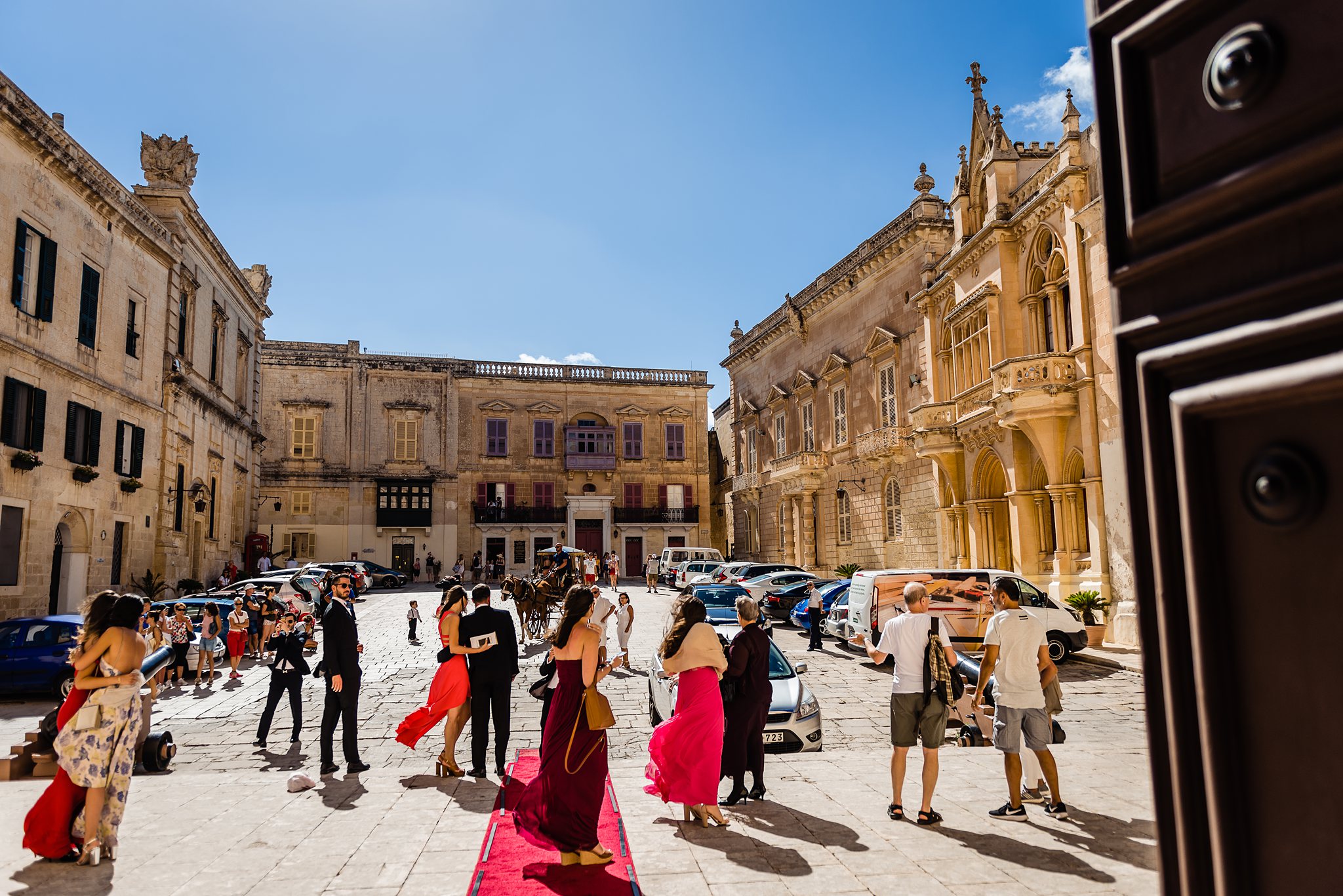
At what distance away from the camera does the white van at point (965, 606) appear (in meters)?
14.9

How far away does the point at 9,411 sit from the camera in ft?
58.1

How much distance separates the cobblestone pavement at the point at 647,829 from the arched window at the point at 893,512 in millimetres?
15892

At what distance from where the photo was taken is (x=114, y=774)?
19.0 ft

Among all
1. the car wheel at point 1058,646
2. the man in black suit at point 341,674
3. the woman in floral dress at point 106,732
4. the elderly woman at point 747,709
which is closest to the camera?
the woman in floral dress at point 106,732

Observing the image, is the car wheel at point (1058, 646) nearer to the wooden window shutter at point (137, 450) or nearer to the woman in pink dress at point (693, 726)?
the woman in pink dress at point (693, 726)

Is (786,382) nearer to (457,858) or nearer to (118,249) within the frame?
(118,249)

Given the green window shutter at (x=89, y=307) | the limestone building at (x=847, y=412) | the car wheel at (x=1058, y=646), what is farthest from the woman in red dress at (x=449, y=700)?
the limestone building at (x=847, y=412)

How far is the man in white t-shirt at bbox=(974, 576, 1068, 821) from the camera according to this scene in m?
6.66

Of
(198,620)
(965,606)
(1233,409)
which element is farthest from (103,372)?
(1233,409)

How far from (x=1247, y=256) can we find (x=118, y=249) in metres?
26.8

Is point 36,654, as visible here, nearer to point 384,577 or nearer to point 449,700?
point 449,700

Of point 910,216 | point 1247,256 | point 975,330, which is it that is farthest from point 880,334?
point 1247,256

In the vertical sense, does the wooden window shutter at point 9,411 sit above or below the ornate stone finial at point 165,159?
below

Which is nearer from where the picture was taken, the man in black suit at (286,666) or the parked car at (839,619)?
the man in black suit at (286,666)
